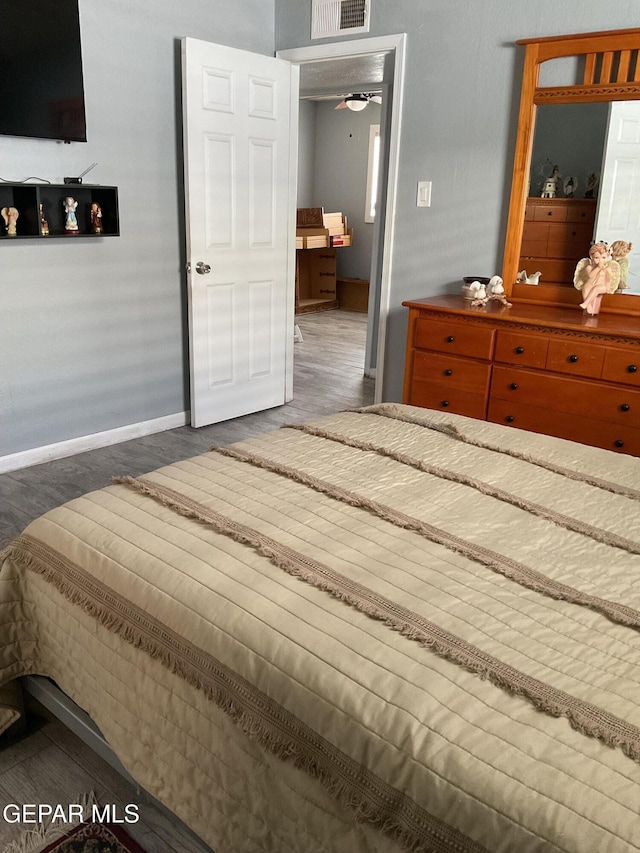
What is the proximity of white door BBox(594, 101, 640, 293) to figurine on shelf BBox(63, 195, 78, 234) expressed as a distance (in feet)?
8.08

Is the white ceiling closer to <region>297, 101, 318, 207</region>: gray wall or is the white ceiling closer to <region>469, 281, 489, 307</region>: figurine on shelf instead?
<region>469, 281, 489, 307</region>: figurine on shelf

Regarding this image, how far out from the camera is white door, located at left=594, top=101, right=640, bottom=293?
10.4 ft

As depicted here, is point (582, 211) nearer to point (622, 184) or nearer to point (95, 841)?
point (622, 184)

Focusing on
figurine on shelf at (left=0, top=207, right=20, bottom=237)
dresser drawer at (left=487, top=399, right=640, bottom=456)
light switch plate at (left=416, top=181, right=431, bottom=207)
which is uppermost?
light switch plate at (left=416, top=181, right=431, bottom=207)

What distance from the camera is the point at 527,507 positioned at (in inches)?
63.0

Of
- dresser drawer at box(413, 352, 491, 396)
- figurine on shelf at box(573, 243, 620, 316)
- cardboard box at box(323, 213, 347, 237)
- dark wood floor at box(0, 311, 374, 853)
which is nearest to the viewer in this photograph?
dark wood floor at box(0, 311, 374, 853)

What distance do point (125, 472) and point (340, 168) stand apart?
21.1ft

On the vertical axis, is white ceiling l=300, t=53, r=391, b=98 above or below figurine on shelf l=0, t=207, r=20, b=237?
above

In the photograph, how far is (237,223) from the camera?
4090 mm

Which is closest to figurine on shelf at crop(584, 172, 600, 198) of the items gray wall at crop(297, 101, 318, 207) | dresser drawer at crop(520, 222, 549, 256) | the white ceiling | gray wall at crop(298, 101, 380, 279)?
dresser drawer at crop(520, 222, 549, 256)

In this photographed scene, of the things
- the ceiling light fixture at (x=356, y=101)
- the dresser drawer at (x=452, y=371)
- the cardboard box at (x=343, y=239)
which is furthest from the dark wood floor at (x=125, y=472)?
the ceiling light fixture at (x=356, y=101)

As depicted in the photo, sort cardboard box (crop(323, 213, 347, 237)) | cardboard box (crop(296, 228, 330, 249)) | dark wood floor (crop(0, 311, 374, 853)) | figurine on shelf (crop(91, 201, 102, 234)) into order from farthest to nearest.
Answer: cardboard box (crop(323, 213, 347, 237)) → cardboard box (crop(296, 228, 330, 249)) → figurine on shelf (crop(91, 201, 102, 234)) → dark wood floor (crop(0, 311, 374, 853))

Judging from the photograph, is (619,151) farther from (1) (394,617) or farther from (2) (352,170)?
(2) (352,170)

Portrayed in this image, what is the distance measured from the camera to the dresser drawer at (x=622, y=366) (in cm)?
288
